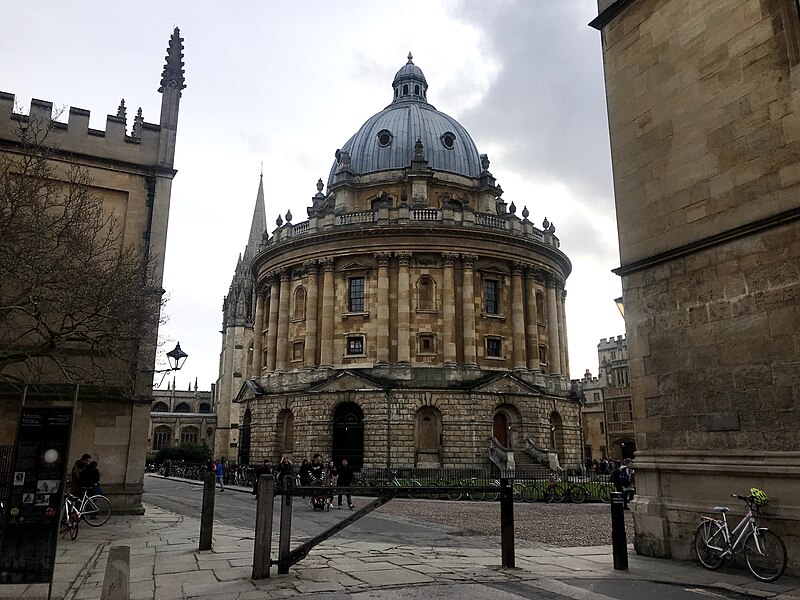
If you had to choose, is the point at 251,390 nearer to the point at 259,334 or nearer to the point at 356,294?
the point at 259,334

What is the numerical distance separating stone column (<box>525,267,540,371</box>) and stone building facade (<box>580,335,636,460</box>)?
23934mm

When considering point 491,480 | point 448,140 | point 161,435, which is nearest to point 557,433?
point 491,480

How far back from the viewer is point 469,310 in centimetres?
4053

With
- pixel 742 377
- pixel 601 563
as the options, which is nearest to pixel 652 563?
pixel 601 563

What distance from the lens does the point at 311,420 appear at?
3909cm

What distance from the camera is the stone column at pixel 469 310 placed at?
4000 centimetres

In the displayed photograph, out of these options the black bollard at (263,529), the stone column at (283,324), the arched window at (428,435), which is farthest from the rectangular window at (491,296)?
the black bollard at (263,529)

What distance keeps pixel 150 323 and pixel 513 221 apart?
1227 inches

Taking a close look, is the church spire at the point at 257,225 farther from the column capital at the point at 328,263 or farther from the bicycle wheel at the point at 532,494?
the bicycle wheel at the point at 532,494

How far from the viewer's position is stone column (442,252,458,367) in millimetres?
39781

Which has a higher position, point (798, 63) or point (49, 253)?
point (798, 63)

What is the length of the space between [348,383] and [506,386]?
32.2 feet

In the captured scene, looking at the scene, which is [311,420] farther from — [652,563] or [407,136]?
[652,563]

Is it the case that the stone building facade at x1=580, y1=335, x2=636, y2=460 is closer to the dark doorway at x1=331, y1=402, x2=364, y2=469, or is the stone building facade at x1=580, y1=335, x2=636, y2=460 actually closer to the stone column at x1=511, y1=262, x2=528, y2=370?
the stone column at x1=511, y1=262, x2=528, y2=370
